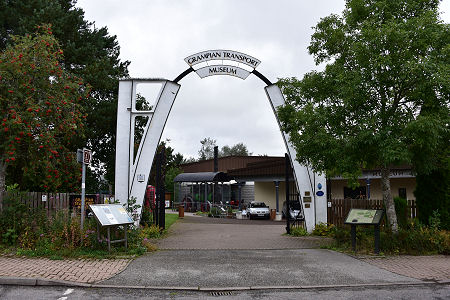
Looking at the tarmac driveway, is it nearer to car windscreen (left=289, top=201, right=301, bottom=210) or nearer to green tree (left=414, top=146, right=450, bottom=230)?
green tree (left=414, top=146, right=450, bottom=230)

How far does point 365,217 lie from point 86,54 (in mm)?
17554

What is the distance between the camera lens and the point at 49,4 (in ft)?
70.8

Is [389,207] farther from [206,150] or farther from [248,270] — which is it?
[206,150]

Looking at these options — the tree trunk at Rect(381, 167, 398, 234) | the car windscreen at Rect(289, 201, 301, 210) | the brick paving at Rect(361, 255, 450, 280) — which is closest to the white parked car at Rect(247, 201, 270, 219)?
the car windscreen at Rect(289, 201, 301, 210)

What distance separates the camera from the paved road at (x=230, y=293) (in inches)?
269

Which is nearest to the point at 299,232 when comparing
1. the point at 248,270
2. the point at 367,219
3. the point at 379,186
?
the point at 367,219

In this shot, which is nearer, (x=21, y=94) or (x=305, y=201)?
(x=21, y=94)

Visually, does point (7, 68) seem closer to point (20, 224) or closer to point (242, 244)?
point (20, 224)

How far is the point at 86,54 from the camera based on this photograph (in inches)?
883

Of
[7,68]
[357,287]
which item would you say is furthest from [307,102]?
[7,68]

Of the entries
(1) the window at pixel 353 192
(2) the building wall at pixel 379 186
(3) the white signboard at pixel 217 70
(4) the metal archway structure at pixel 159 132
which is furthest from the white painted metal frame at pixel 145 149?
(1) the window at pixel 353 192

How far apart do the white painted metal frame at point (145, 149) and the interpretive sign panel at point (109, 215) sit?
392cm

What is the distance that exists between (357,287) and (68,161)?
9746 mm

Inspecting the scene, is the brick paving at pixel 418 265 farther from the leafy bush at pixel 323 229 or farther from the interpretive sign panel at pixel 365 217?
the leafy bush at pixel 323 229
